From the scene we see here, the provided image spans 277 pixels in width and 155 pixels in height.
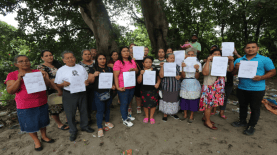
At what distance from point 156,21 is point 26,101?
576cm

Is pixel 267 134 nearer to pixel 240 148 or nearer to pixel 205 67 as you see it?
pixel 240 148

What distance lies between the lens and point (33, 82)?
2102mm

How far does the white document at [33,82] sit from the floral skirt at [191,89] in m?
3.21

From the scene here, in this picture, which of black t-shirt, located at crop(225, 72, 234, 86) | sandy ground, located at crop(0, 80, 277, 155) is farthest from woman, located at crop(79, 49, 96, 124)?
black t-shirt, located at crop(225, 72, 234, 86)

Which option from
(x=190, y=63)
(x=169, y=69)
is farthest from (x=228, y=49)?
(x=169, y=69)

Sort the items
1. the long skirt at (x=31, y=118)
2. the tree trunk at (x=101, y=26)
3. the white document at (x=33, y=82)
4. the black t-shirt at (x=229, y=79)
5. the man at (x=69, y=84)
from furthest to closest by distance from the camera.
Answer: the tree trunk at (x=101, y=26), the black t-shirt at (x=229, y=79), the man at (x=69, y=84), the long skirt at (x=31, y=118), the white document at (x=33, y=82)

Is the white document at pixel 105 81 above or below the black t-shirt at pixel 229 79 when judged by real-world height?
above

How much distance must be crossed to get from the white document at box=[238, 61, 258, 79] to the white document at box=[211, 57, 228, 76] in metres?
0.33

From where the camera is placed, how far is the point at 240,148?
2432 millimetres

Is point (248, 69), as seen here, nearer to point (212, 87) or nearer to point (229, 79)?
point (212, 87)

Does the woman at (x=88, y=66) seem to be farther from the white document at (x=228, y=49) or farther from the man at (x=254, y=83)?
the man at (x=254, y=83)

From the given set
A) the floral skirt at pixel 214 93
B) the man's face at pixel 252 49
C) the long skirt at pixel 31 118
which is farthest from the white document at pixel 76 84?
the man's face at pixel 252 49

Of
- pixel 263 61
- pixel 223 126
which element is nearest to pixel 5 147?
pixel 223 126

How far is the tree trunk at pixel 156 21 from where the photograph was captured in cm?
569
